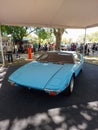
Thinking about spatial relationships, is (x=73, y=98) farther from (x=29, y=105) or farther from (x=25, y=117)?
(x=25, y=117)

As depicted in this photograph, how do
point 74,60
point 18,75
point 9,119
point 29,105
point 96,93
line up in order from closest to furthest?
point 9,119 → point 29,105 → point 18,75 → point 96,93 → point 74,60

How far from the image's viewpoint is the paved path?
2744mm

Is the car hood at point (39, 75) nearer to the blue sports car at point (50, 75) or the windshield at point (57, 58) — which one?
the blue sports car at point (50, 75)

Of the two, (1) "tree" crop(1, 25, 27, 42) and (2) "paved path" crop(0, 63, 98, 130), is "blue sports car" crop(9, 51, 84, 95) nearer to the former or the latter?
(2) "paved path" crop(0, 63, 98, 130)

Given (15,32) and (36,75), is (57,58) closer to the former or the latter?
(36,75)

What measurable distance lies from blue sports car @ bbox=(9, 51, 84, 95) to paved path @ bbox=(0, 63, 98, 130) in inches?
18.6

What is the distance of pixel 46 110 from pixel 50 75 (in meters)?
0.99

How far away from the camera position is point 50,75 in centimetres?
379

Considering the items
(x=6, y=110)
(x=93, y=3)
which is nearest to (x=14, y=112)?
(x=6, y=110)

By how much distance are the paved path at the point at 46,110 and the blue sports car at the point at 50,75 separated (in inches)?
18.6

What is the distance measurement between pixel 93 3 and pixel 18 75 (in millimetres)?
3916

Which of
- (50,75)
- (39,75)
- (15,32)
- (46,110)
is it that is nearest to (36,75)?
(39,75)

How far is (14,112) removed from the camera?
3164 mm

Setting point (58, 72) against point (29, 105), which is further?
point (58, 72)
